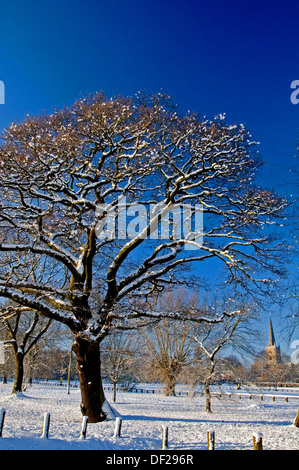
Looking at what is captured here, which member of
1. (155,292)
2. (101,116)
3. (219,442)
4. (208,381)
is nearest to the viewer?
(219,442)

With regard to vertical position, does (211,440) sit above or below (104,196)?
below

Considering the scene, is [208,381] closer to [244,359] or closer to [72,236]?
[244,359]

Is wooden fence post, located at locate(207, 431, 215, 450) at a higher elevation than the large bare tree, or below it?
below

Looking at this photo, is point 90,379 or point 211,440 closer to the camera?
point 211,440

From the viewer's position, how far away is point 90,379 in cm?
1325

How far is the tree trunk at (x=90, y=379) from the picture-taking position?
13.1 meters

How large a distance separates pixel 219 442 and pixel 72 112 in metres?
12.1

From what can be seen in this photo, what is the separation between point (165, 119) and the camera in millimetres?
13336

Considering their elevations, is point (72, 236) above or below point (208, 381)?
above

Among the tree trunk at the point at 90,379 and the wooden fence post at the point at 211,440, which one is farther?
the tree trunk at the point at 90,379

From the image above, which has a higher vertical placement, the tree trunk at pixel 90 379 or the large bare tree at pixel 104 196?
the large bare tree at pixel 104 196

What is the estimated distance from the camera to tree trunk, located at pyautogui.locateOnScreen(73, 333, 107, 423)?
43.0ft

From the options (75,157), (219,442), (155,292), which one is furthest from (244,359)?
(75,157)

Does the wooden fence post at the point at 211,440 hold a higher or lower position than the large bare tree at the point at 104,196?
lower
